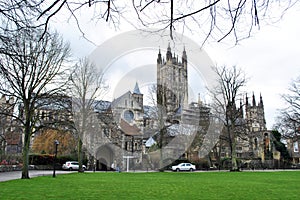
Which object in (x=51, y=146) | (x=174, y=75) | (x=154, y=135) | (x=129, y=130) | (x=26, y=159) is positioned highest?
(x=174, y=75)

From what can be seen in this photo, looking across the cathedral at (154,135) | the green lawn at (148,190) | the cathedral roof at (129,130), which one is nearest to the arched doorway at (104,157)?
the cathedral at (154,135)

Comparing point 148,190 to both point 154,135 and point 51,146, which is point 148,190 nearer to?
point 154,135

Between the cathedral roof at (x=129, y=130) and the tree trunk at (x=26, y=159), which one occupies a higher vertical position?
the cathedral roof at (x=129, y=130)

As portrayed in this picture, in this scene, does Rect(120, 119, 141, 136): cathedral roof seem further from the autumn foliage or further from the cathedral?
the autumn foliage

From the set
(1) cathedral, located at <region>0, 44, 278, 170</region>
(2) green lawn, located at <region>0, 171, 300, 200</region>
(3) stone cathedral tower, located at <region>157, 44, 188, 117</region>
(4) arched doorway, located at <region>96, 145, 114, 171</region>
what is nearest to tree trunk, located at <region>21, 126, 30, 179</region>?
(2) green lawn, located at <region>0, 171, 300, 200</region>

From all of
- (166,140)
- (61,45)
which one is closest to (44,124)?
(61,45)

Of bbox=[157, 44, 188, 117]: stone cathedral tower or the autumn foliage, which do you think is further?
bbox=[157, 44, 188, 117]: stone cathedral tower

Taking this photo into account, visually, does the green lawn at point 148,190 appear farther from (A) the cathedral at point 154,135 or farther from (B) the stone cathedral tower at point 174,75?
(B) the stone cathedral tower at point 174,75

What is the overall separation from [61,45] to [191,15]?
20.8 m

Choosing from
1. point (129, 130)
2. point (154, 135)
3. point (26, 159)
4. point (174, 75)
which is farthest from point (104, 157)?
point (174, 75)

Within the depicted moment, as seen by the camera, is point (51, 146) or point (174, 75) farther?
point (174, 75)

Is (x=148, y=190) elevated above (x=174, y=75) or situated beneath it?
situated beneath

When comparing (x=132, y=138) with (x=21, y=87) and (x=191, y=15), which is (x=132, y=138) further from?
(x=191, y=15)

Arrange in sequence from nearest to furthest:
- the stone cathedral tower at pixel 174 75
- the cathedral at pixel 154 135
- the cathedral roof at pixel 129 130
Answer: the cathedral at pixel 154 135 < the cathedral roof at pixel 129 130 < the stone cathedral tower at pixel 174 75
